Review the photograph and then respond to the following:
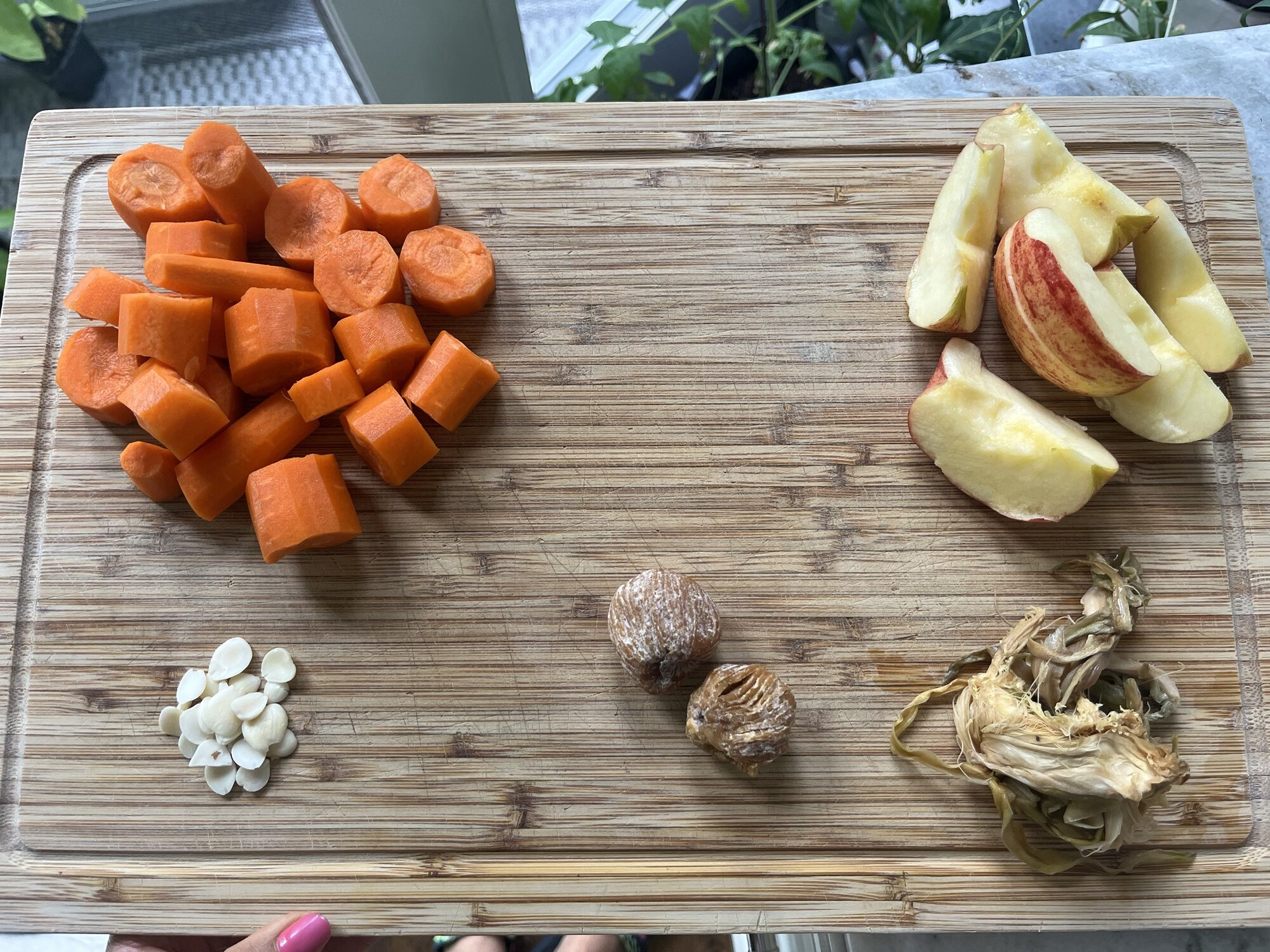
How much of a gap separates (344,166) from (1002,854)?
2374 millimetres

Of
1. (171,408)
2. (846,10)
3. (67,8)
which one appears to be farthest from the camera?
(846,10)

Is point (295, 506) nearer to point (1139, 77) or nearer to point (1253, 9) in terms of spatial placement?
point (1139, 77)

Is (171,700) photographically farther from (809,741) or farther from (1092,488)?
(1092,488)

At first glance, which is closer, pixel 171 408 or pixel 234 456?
pixel 171 408

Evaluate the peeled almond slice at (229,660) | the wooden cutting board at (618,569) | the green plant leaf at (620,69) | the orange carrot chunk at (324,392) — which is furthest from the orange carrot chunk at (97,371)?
the green plant leaf at (620,69)

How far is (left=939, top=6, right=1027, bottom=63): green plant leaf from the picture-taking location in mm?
2836

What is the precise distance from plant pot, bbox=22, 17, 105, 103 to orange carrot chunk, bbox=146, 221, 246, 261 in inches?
49.8

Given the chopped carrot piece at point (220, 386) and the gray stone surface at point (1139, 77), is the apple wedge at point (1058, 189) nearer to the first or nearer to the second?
the gray stone surface at point (1139, 77)

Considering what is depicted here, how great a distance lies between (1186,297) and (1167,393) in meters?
0.28

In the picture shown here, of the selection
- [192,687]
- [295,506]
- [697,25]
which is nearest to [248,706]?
[192,687]

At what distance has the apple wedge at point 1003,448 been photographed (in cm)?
195

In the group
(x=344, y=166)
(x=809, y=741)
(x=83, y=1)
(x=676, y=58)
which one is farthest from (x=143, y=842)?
(x=676, y=58)

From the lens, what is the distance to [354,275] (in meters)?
2.10

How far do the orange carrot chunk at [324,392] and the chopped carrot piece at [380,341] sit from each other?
4 cm
